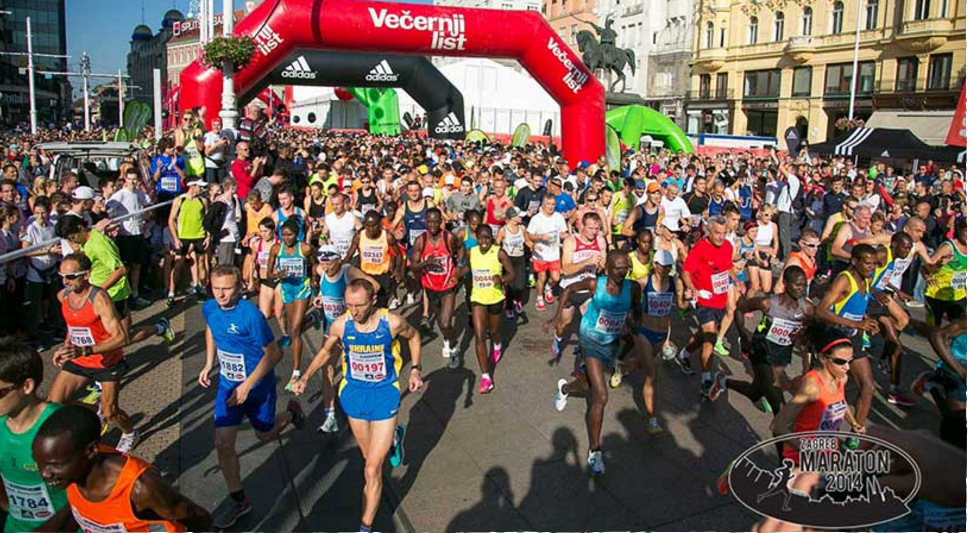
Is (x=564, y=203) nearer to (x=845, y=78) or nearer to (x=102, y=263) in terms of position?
(x=102, y=263)

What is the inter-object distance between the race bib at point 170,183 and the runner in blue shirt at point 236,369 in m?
7.03

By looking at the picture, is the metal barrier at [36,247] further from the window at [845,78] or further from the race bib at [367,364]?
the window at [845,78]

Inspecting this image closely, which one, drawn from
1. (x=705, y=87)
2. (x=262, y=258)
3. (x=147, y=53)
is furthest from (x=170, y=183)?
(x=147, y=53)

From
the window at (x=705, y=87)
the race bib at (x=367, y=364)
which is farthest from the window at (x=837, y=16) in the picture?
the race bib at (x=367, y=364)

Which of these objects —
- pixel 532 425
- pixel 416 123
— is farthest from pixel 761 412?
pixel 416 123

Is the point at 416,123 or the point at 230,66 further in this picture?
the point at 416,123

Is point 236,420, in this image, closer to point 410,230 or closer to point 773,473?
point 773,473

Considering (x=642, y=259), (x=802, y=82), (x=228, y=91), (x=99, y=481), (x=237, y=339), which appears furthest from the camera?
(x=802, y=82)

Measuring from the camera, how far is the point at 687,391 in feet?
22.4

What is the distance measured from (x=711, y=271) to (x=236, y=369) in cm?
439

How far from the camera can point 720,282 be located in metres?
6.84

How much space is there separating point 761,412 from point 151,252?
8414mm

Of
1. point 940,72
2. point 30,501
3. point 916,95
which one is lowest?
point 30,501

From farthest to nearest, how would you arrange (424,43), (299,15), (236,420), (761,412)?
(424,43) → (299,15) → (761,412) → (236,420)
